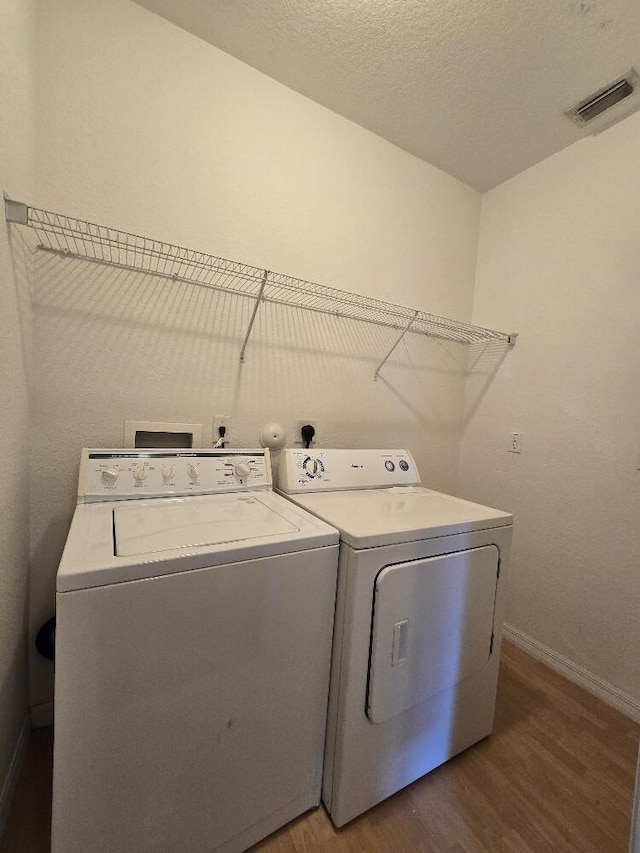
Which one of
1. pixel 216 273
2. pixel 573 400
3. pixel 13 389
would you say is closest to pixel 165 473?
pixel 13 389

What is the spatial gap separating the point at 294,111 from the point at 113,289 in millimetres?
1264

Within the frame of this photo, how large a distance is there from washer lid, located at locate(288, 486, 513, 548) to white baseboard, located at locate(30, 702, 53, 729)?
1.25 m

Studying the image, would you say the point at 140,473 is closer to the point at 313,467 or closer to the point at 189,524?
the point at 189,524

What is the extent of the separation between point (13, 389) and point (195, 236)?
937mm

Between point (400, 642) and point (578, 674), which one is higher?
point (400, 642)

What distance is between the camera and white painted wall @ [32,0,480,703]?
1.27m

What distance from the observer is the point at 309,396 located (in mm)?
1832

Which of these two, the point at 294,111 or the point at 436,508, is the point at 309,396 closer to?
the point at 436,508

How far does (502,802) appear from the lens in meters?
1.16

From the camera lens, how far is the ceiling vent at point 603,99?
1495 mm

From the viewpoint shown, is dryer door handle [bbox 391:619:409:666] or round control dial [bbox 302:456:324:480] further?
round control dial [bbox 302:456:324:480]

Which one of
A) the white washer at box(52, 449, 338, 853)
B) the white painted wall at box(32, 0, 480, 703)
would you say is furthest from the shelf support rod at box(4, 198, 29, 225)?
the white washer at box(52, 449, 338, 853)

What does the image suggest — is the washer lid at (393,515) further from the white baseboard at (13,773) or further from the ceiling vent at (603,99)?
the ceiling vent at (603,99)

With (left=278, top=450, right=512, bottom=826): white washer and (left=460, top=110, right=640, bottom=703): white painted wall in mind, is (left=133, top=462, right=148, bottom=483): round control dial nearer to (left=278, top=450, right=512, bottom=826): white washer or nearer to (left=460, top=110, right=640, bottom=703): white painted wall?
(left=278, top=450, right=512, bottom=826): white washer
